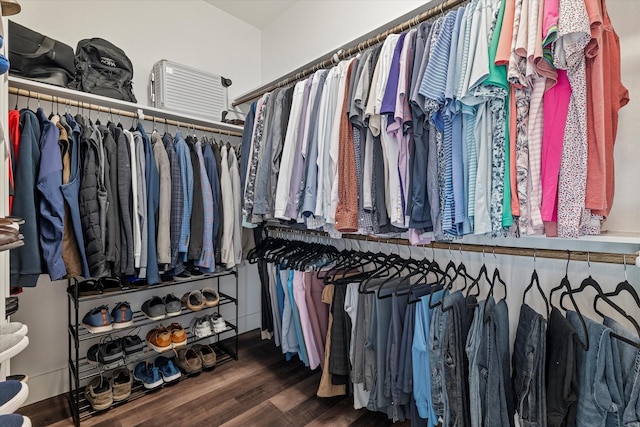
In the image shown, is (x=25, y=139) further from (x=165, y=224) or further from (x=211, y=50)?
(x=211, y=50)

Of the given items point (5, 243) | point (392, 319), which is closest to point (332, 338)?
point (392, 319)

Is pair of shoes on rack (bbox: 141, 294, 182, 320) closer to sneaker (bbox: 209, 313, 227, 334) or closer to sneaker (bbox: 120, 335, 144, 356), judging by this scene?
sneaker (bbox: 120, 335, 144, 356)

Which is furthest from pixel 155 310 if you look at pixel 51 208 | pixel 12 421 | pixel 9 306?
pixel 12 421

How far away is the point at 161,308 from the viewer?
1941mm

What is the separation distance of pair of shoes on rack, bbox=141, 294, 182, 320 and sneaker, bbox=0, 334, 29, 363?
1.31 metres

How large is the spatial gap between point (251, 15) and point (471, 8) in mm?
2233

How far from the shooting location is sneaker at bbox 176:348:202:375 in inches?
79.4

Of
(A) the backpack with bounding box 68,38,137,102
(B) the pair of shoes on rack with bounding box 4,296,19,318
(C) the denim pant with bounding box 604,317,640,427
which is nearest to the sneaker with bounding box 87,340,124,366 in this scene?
(B) the pair of shoes on rack with bounding box 4,296,19,318

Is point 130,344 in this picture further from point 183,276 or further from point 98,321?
point 183,276

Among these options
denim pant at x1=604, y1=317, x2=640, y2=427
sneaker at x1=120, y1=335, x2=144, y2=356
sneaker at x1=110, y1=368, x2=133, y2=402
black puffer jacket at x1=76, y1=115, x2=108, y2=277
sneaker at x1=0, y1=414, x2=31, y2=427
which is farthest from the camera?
sneaker at x1=120, y1=335, x2=144, y2=356

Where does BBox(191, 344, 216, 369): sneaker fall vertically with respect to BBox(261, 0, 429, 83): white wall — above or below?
below

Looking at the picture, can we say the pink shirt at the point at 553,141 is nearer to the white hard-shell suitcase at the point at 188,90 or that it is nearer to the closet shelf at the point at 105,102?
the closet shelf at the point at 105,102

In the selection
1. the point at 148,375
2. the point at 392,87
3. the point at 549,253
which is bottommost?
the point at 148,375

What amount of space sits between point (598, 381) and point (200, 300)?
82.7 inches
